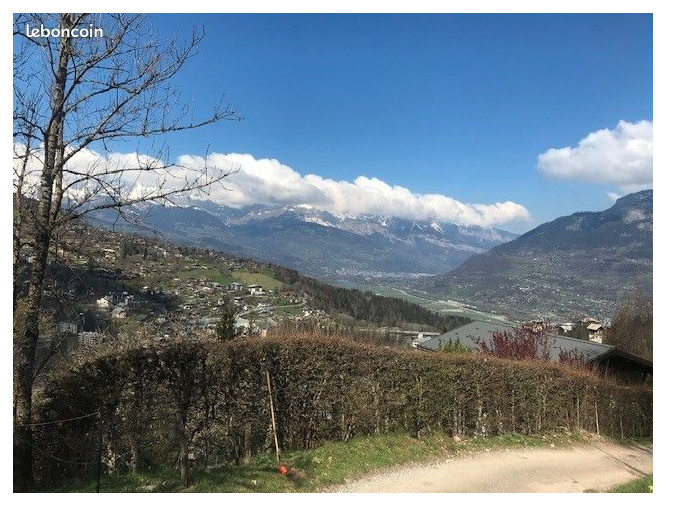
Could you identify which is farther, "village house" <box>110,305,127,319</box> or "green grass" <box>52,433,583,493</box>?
"village house" <box>110,305,127,319</box>

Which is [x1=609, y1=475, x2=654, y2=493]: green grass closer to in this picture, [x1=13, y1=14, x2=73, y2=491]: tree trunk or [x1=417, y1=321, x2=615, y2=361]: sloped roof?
[x1=13, y1=14, x2=73, y2=491]: tree trunk

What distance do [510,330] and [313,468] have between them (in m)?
19.3

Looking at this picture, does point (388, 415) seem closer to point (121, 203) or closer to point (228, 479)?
point (228, 479)

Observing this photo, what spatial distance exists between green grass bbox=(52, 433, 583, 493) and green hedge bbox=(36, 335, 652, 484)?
0.34 metres

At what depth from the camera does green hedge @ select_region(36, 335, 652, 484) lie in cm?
581

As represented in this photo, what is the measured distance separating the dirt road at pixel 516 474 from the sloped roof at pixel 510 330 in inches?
409

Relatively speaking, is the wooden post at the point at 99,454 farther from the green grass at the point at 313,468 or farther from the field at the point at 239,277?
the field at the point at 239,277

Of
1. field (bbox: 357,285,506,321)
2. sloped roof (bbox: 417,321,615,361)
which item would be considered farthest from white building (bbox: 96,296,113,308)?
field (bbox: 357,285,506,321)

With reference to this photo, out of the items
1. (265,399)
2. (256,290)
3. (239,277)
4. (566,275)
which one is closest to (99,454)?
(265,399)

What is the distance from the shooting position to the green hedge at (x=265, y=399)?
5809 millimetres

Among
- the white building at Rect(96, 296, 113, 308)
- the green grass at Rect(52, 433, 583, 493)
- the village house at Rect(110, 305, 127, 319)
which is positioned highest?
the white building at Rect(96, 296, 113, 308)

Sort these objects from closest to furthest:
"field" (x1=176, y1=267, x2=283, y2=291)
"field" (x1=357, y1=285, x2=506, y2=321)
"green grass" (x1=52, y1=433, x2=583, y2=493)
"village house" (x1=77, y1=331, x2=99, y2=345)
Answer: "green grass" (x1=52, y1=433, x2=583, y2=493) < "village house" (x1=77, y1=331, x2=99, y2=345) < "field" (x1=176, y1=267, x2=283, y2=291) < "field" (x1=357, y1=285, x2=506, y2=321)

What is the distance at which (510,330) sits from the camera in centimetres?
2348

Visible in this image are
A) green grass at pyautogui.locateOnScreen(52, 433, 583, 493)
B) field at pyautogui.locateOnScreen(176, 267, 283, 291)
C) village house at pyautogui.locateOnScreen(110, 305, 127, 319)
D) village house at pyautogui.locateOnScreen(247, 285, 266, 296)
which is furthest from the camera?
field at pyautogui.locateOnScreen(176, 267, 283, 291)
